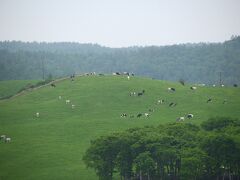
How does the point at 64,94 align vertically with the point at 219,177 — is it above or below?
above

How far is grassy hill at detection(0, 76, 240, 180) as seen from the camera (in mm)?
67688

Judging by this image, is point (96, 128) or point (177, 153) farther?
point (96, 128)

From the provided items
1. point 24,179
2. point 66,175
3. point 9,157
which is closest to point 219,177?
point 66,175

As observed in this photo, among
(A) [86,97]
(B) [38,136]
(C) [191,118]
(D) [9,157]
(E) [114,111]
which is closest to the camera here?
(D) [9,157]

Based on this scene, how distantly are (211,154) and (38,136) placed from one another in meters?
31.6

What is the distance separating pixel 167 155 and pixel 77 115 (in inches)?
1524

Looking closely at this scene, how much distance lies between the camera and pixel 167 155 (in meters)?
57.2

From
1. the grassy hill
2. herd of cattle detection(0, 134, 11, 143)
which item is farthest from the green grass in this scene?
herd of cattle detection(0, 134, 11, 143)

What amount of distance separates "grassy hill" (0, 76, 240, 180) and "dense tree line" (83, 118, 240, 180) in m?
4.44

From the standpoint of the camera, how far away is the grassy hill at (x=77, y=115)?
222 ft

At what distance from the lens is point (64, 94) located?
10562 centimetres

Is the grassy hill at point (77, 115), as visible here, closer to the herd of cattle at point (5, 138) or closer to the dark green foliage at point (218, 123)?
the herd of cattle at point (5, 138)

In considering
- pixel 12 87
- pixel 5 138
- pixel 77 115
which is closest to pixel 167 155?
pixel 5 138

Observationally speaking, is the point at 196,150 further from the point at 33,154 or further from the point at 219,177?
the point at 33,154
